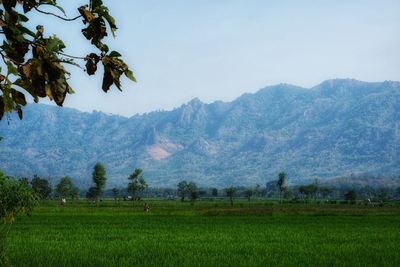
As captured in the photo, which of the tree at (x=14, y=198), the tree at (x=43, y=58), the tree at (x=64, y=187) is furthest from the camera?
the tree at (x=64, y=187)

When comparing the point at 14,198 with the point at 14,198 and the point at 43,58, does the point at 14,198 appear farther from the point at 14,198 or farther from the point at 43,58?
the point at 43,58

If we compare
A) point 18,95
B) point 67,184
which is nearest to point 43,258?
point 18,95

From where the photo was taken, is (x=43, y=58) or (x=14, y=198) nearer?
(x=43, y=58)

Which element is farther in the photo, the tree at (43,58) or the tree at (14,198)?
the tree at (14,198)

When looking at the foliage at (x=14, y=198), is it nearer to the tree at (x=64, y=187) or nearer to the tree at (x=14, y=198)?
the tree at (x=14, y=198)

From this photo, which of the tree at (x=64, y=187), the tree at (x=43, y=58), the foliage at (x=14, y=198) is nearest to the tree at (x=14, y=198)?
the foliage at (x=14, y=198)

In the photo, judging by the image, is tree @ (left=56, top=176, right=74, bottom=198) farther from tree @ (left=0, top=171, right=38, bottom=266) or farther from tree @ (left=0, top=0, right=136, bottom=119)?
tree @ (left=0, top=0, right=136, bottom=119)

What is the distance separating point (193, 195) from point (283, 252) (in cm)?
14283

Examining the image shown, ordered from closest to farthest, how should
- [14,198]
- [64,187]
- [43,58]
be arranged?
[43,58] < [14,198] < [64,187]

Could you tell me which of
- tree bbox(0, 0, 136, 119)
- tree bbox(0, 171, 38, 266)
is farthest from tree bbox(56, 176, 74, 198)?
tree bbox(0, 0, 136, 119)

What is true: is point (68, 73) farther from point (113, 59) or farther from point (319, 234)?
point (319, 234)

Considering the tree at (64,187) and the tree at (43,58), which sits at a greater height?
the tree at (64,187)

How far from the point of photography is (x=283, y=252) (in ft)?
78.5

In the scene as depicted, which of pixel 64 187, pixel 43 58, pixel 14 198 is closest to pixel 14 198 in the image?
pixel 14 198
